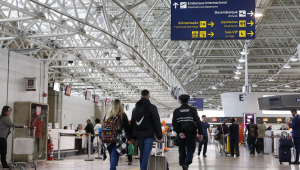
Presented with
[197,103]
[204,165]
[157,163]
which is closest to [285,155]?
[204,165]

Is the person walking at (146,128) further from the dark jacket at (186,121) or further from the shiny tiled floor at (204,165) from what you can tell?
the shiny tiled floor at (204,165)

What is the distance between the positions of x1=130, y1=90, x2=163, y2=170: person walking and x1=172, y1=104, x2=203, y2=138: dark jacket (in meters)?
1.40

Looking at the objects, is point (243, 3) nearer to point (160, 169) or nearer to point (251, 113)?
point (160, 169)

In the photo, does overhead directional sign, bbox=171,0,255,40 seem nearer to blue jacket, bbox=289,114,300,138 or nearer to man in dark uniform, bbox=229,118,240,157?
blue jacket, bbox=289,114,300,138

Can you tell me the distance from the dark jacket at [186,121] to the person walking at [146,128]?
4.59 feet

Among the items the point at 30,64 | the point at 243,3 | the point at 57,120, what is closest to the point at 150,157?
the point at 243,3

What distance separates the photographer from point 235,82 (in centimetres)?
4369

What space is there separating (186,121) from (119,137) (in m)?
1.71

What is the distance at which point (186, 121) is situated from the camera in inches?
310

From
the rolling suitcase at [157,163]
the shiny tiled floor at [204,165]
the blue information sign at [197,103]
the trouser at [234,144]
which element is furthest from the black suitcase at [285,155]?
the blue information sign at [197,103]

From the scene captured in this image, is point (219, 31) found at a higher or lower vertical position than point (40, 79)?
higher

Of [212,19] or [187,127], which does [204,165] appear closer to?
[187,127]

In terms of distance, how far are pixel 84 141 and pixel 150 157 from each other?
14.2 metres

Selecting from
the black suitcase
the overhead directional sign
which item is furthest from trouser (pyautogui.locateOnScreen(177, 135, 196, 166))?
the overhead directional sign
